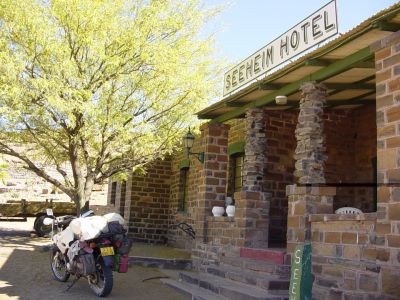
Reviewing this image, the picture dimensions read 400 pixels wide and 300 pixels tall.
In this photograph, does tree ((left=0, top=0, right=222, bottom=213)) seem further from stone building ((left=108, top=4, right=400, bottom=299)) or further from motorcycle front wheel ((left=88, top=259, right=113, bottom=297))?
motorcycle front wheel ((left=88, top=259, right=113, bottom=297))

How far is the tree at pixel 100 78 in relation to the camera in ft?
30.8

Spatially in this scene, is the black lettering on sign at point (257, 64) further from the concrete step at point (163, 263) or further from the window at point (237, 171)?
the concrete step at point (163, 263)

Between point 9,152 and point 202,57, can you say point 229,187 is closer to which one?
point 202,57

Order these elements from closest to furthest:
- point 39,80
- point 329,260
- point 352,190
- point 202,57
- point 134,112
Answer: point 329,260 < point 39,80 < point 352,190 < point 134,112 < point 202,57

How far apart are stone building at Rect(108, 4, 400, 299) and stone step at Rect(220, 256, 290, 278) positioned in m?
0.02

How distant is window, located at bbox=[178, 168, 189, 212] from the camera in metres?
14.3

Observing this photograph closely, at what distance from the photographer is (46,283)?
7.27 m

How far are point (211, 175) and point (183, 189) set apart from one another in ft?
15.8

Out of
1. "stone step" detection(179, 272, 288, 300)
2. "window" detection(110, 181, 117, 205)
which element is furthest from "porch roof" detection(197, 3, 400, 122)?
"window" detection(110, 181, 117, 205)

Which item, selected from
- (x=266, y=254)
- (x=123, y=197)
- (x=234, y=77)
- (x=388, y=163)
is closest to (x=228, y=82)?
(x=234, y=77)

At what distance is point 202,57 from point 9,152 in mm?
5491

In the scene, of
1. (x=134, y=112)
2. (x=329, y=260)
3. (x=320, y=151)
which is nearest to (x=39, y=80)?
(x=134, y=112)

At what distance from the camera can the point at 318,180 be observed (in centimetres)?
670

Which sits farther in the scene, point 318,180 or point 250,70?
point 250,70
